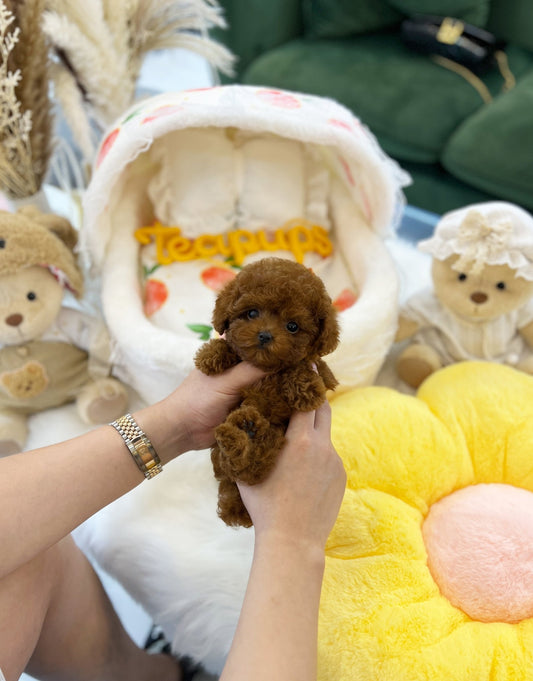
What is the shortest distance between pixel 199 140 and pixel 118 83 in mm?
230

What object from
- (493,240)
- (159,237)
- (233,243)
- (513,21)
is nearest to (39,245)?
(159,237)

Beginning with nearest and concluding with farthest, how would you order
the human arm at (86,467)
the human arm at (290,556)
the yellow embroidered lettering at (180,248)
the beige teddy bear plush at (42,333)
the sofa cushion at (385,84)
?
the human arm at (290,556)
the human arm at (86,467)
the beige teddy bear plush at (42,333)
the yellow embroidered lettering at (180,248)
the sofa cushion at (385,84)

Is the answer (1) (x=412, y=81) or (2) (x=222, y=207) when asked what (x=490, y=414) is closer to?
(2) (x=222, y=207)

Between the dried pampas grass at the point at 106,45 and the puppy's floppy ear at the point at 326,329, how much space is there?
0.85 meters

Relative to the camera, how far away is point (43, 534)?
66 centimetres

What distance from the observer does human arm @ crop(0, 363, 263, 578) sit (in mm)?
647

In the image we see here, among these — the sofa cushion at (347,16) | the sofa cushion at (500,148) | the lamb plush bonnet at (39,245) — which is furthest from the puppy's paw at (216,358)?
the sofa cushion at (347,16)

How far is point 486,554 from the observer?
0.77m

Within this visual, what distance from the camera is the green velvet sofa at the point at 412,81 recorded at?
5.12 feet

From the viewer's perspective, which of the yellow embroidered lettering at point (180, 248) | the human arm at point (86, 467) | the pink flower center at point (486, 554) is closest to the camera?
the human arm at point (86, 467)

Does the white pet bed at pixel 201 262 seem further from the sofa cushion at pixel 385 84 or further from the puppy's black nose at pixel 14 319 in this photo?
the sofa cushion at pixel 385 84

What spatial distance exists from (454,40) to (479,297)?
3.66 ft

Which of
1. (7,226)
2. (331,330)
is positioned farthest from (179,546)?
(7,226)

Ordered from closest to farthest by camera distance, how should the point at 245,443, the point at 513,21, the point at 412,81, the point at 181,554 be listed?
the point at 245,443 → the point at 181,554 → the point at 412,81 → the point at 513,21
